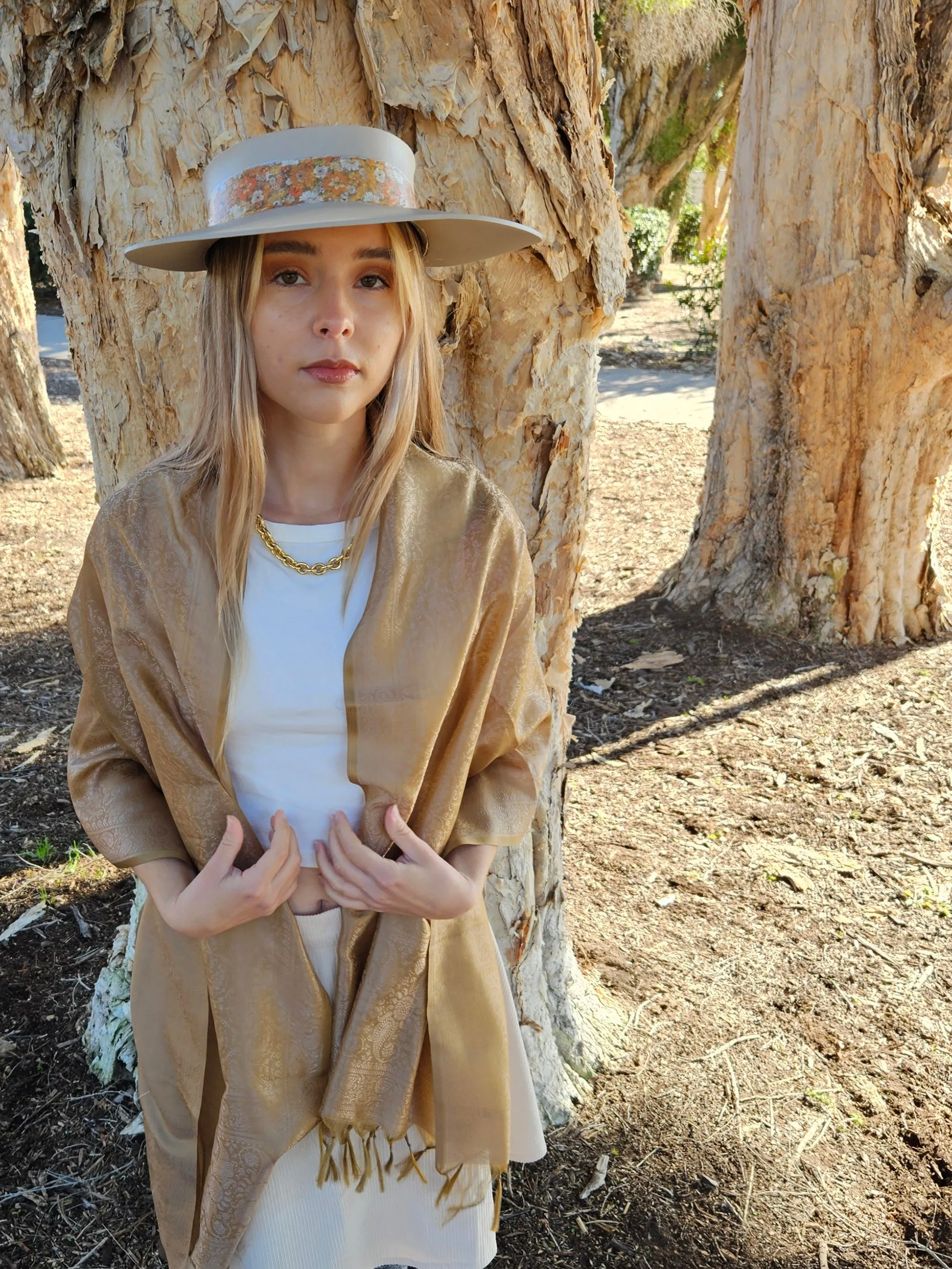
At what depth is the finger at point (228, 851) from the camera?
1459 mm

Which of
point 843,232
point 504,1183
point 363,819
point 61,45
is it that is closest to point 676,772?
point 504,1183

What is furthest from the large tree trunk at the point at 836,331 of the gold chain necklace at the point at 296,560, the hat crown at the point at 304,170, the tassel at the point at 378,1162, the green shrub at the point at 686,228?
the green shrub at the point at 686,228

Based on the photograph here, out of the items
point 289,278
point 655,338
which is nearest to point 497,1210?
point 289,278

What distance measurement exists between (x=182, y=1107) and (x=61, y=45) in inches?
71.2

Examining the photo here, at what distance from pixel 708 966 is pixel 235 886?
2079 millimetres

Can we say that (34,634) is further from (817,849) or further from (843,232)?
(843,232)

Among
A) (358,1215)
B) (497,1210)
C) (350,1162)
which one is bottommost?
(497,1210)

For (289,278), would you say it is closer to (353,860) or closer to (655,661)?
(353,860)

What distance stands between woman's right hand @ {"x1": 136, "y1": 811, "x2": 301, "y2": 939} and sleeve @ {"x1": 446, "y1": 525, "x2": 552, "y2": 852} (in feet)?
0.90

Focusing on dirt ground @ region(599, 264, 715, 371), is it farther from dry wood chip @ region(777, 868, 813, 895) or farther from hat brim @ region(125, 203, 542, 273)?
hat brim @ region(125, 203, 542, 273)

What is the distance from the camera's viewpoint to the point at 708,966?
124 inches

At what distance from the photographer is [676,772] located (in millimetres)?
4297

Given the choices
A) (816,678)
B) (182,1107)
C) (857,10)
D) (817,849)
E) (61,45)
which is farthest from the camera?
(816,678)

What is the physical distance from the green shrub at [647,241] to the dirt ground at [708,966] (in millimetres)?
13392
